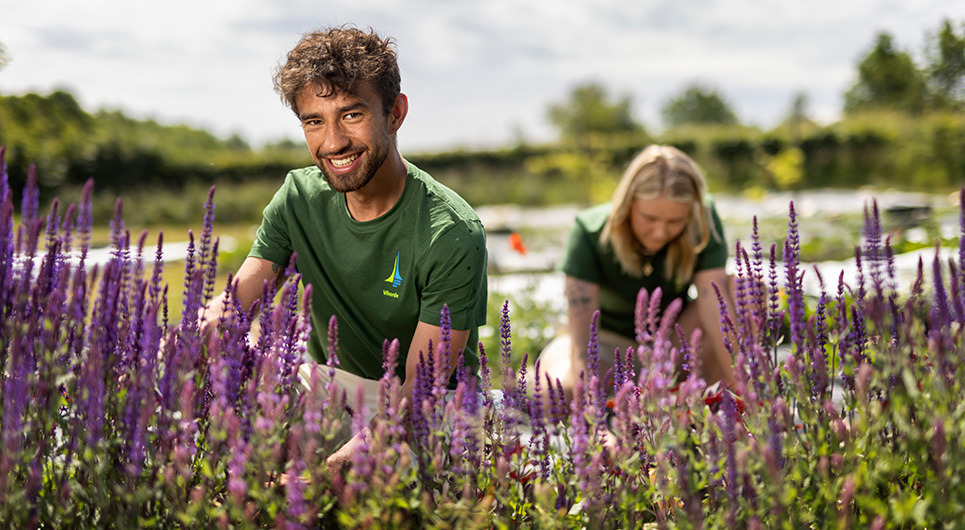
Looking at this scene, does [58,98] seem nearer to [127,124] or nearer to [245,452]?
[127,124]

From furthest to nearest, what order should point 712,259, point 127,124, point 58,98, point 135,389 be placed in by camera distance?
point 127,124 → point 58,98 → point 712,259 → point 135,389

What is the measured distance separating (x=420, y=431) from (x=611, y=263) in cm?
273

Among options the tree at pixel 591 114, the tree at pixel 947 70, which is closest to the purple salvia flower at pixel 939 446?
the tree at pixel 947 70

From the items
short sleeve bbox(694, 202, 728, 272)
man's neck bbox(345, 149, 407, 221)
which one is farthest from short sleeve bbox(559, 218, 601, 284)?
man's neck bbox(345, 149, 407, 221)

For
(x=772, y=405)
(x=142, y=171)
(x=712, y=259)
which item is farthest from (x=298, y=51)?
(x=142, y=171)

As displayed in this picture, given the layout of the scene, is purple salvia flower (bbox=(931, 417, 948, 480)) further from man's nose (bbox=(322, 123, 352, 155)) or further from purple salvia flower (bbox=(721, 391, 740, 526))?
man's nose (bbox=(322, 123, 352, 155))

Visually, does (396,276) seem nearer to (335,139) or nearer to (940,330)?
(335,139)

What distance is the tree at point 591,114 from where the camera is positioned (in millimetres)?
40406

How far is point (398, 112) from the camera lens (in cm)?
268

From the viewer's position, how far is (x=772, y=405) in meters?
1.48

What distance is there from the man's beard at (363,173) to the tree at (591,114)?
1274 inches

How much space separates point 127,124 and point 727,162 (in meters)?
24.1

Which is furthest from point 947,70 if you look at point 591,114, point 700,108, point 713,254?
point 700,108

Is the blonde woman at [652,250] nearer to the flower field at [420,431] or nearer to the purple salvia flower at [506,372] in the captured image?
the flower field at [420,431]
